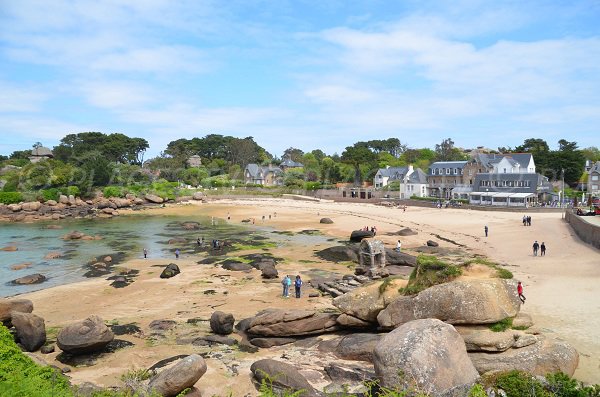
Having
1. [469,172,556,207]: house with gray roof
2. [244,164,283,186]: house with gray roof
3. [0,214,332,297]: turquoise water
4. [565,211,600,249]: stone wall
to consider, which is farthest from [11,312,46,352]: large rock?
[244,164,283,186]: house with gray roof

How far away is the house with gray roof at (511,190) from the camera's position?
76875 mm

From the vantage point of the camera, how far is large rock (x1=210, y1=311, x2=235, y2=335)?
812 inches

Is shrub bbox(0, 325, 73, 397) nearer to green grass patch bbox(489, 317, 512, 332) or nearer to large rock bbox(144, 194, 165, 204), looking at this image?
Answer: green grass patch bbox(489, 317, 512, 332)

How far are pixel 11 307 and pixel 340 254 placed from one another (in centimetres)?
2571

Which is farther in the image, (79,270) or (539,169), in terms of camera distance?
(539,169)

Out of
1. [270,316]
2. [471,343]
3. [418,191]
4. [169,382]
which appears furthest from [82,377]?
[418,191]

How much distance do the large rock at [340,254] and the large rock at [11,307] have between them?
23800 millimetres

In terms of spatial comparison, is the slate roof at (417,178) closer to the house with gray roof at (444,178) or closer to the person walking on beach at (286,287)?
the house with gray roof at (444,178)

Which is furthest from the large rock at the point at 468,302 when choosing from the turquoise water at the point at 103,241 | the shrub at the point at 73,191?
the shrub at the point at 73,191

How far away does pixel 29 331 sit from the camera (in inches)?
760

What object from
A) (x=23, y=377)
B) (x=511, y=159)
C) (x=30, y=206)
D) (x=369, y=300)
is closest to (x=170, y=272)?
(x=369, y=300)

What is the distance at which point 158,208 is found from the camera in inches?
3612

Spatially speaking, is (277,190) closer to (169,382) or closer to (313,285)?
(313,285)

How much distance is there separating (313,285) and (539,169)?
9179 centimetres
